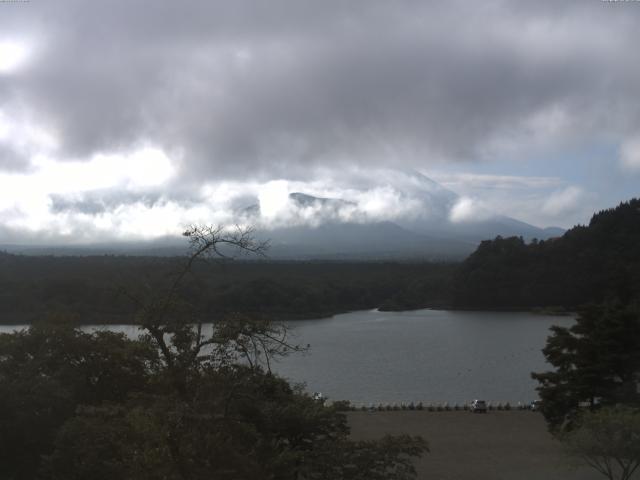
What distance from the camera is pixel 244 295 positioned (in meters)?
26.7

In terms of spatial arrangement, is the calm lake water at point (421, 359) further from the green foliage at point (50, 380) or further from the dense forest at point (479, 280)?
the green foliage at point (50, 380)

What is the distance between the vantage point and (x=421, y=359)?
19047 mm

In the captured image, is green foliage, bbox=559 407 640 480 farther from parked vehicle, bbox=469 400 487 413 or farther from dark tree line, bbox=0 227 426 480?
parked vehicle, bbox=469 400 487 413

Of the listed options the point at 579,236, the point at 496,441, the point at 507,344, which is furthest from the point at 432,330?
the point at 496,441

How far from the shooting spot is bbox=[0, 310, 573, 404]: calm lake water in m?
14.9

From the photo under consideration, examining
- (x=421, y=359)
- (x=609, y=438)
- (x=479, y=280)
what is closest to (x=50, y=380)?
(x=609, y=438)

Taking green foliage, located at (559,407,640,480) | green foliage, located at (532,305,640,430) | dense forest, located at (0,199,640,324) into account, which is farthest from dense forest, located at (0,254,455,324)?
green foliage, located at (532,305,640,430)

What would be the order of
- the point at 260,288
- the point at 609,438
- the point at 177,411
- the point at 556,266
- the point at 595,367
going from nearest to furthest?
the point at 177,411
the point at 609,438
the point at 595,367
the point at 260,288
the point at 556,266

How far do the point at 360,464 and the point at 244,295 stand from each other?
76.0 feet

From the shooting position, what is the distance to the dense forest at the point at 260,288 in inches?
733

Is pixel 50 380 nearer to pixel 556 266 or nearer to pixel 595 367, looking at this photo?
pixel 595 367

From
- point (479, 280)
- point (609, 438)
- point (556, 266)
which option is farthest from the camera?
point (479, 280)

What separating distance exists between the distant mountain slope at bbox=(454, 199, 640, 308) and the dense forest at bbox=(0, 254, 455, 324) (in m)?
2.31

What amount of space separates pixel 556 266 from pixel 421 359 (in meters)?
16.0
